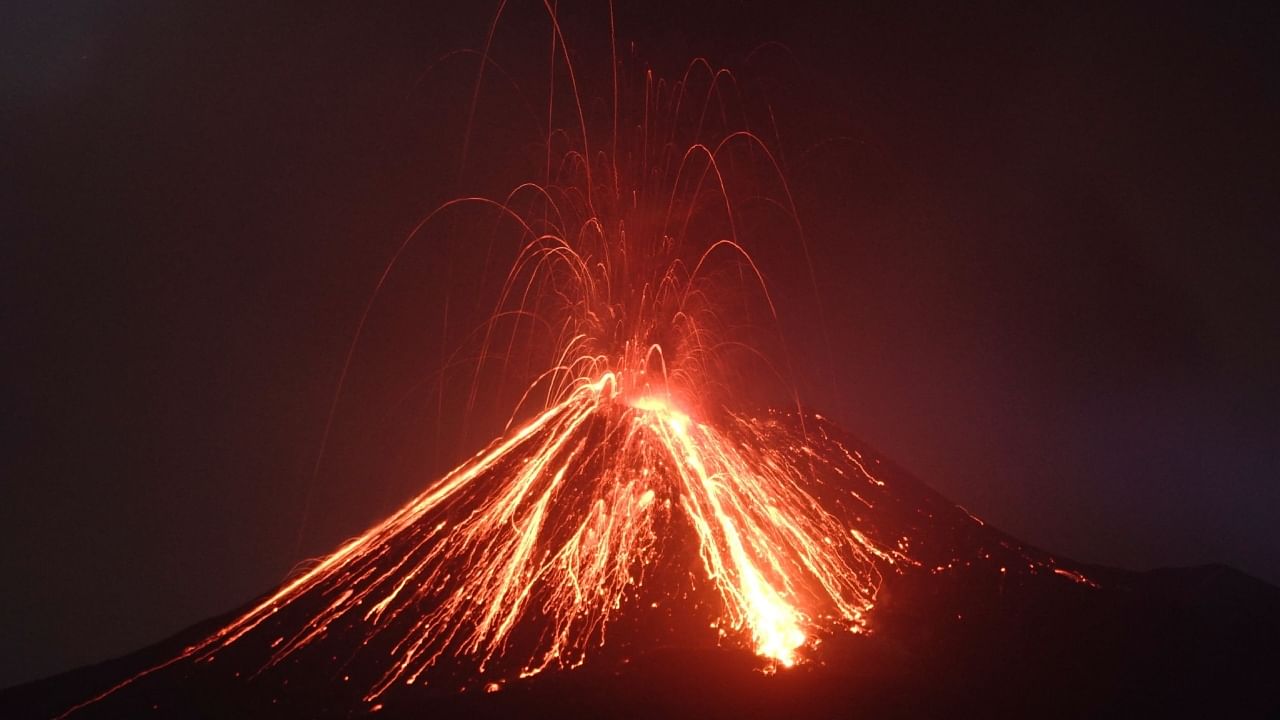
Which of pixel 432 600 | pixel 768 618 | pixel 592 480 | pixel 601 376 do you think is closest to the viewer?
pixel 768 618

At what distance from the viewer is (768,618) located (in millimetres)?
6965

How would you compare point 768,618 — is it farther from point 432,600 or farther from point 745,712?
point 432,600

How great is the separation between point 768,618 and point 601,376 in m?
3.33

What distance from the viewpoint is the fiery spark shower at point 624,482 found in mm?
7105

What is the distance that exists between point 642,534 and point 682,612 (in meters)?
0.92

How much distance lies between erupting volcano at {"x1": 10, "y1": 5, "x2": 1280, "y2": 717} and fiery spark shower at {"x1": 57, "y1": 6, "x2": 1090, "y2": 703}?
2cm

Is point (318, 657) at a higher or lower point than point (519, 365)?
lower

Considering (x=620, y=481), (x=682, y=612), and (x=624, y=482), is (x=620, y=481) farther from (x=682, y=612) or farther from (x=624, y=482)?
(x=682, y=612)

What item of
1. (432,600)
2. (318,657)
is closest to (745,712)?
(432,600)

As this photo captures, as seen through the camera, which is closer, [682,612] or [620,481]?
[682,612]

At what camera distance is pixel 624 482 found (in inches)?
323

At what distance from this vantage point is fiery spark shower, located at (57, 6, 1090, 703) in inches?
280

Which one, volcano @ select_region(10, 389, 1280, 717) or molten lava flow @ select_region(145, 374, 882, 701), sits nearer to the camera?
volcano @ select_region(10, 389, 1280, 717)

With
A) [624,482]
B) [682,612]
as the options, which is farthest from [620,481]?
[682,612]
